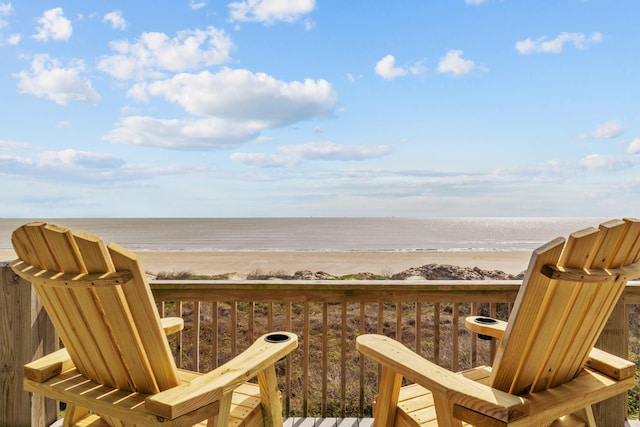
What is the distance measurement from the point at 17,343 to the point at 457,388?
2.20 meters

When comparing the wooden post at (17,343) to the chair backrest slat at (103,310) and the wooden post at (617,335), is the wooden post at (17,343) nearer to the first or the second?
the chair backrest slat at (103,310)

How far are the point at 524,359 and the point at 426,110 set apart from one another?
10846 mm

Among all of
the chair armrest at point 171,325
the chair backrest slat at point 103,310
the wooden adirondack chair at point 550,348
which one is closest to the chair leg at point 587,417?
the wooden adirondack chair at point 550,348

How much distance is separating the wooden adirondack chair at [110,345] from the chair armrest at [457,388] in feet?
1.45

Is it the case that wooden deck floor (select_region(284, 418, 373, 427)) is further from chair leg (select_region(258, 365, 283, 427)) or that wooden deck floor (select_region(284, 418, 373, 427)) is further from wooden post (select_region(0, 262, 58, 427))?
wooden post (select_region(0, 262, 58, 427))

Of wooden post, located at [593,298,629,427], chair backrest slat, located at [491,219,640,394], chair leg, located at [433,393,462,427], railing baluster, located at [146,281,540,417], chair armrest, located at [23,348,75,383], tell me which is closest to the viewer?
chair backrest slat, located at [491,219,640,394]

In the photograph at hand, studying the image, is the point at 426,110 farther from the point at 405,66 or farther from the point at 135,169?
the point at 135,169

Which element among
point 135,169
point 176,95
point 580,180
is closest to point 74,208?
point 135,169

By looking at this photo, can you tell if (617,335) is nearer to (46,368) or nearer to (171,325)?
(171,325)

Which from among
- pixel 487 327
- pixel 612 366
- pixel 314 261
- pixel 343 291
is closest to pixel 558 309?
pixel 612 366

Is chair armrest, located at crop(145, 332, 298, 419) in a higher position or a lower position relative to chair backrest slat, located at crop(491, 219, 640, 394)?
lower

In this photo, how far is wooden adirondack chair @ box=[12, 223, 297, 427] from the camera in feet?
3.57

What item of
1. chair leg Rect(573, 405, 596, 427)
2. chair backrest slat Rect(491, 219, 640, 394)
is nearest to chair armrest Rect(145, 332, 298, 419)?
chair backrest slat Rect(491, 219, 640, 394)

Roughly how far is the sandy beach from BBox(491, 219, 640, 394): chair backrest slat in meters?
9.92
